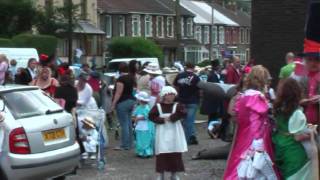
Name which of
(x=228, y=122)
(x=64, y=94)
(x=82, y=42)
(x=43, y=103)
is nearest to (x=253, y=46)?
(x=228, y=122)

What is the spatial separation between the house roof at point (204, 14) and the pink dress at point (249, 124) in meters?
89.5

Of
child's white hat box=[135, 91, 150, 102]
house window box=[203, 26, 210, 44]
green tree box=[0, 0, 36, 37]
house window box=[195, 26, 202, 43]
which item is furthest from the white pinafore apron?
house window box=[203, 26, 210, 44]

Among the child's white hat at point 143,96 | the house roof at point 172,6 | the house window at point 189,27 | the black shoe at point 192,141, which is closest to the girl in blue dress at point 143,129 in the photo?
A: the child's white hat at point 143,96

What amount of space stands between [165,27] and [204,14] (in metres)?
22.0

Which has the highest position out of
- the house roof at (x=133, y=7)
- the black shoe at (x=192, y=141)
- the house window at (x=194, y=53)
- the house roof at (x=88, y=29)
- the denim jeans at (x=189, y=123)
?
the house roof at (x=133, y=7)

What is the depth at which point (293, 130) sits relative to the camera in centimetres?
788

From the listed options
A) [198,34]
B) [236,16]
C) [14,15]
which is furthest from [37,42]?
[236,16]

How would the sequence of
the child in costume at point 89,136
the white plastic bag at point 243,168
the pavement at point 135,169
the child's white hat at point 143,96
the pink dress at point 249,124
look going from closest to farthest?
the white plastic bag at point 243,168 < the pink dress at point 249,124 < the pavement at point 135,169 < the child in costume at point 89,136 < the child's white hat at point 143,96

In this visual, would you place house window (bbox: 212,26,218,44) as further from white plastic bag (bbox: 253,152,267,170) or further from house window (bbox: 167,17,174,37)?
white plastic bag (bbox: 253,152,267,170)

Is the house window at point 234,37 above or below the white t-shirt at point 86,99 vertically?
below

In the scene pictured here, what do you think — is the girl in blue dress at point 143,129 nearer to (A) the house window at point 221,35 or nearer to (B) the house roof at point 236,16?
(A) the house window at point 221,35

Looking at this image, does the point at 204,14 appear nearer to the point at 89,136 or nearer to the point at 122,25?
the point at 122,25

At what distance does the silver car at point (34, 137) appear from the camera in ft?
32.1

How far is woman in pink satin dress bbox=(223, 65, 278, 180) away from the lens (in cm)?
860
